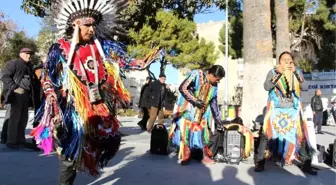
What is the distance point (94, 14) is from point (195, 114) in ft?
9.24

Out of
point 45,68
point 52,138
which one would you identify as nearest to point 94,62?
point 45,68

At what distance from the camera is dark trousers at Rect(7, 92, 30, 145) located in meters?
7.58

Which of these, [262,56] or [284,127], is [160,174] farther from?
[262,56]

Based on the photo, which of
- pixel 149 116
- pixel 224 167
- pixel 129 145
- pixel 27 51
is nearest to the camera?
pixel 224 167

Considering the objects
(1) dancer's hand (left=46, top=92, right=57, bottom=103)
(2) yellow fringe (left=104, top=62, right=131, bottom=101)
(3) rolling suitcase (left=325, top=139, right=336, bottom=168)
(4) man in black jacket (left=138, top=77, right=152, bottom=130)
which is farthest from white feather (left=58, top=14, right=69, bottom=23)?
(4) man in black jacket (left=138, top=77, right=152, bottom=130)

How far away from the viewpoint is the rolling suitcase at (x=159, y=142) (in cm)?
754

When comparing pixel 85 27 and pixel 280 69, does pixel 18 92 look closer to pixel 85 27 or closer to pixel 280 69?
pixel 85 27

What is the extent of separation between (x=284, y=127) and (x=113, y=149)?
265 cm

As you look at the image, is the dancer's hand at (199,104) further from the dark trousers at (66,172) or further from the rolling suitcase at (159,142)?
the dark trousers at (66,172)

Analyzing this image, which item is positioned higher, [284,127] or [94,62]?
[94,62]

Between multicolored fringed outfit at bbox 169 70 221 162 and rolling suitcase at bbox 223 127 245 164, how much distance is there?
0.92ft

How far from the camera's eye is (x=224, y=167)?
6.38 metres

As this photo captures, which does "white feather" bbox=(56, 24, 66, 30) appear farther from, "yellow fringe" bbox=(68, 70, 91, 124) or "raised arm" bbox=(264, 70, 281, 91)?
"raised arm" bbox=(264, 70, 281, 91)

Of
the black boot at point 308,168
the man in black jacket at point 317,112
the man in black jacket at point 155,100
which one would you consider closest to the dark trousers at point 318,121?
the man in black jacket at point 317,112
